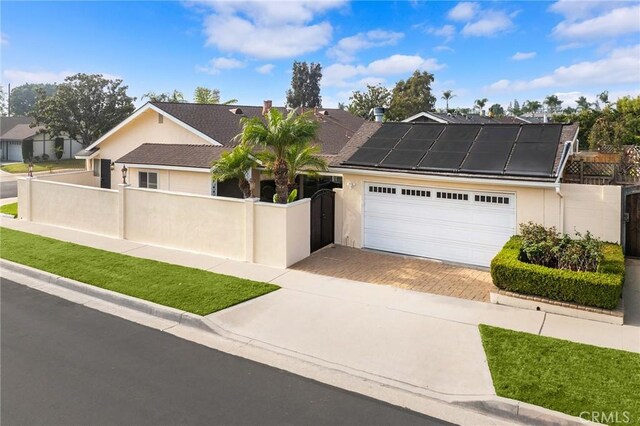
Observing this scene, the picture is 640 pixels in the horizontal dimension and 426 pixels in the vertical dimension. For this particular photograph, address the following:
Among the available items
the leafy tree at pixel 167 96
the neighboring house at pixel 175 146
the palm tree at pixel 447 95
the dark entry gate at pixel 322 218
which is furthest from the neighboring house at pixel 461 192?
the palm tree at pixel 447 95

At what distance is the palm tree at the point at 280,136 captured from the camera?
12539mm

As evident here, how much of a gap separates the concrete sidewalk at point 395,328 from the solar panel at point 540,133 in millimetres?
4049


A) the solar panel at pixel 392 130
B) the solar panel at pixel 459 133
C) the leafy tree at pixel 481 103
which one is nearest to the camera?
the solar panel at pixel 459 133

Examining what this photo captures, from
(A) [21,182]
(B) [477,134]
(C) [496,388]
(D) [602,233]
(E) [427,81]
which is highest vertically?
(E) [427,81]

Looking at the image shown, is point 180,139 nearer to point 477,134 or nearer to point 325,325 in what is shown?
point 477,134

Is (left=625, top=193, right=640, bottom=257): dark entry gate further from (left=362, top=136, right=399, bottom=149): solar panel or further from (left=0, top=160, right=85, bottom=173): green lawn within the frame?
(left=0, top=160, right=85, bottom=173): green lawn

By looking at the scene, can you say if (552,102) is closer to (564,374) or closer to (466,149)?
(466,149)

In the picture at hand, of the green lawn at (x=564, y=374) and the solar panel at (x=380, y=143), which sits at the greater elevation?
the solar panel at (x=380, y=143)

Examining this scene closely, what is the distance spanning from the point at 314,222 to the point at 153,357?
7.15 meters

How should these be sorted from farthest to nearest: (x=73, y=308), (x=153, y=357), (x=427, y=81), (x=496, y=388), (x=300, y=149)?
(x=427, y=81)
(x=300, y=149)
(x=73, y=308)
(x=153, y=357)
(x=496, y=388)

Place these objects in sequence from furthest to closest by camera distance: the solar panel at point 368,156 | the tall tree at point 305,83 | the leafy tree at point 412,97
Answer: the tall tree at point 305,83
the leafy tree at point 412,97
the solar panel at point 368,156

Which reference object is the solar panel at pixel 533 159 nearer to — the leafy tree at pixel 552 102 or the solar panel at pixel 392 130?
the solar panel at pixel 392 130

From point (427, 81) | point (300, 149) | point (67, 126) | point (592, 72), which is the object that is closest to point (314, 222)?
point (300, 149)

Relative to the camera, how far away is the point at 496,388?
19.7 ft
